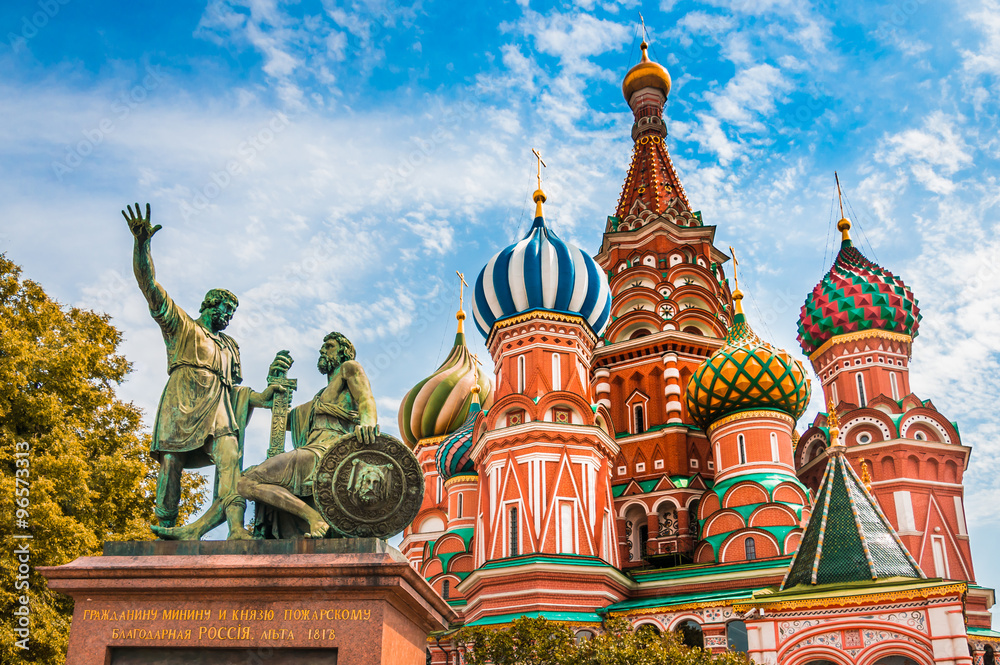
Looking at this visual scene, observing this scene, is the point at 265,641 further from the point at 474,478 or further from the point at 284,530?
the point at 474,478

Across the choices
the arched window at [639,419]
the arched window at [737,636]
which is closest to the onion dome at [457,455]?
the arched window at [639,419]

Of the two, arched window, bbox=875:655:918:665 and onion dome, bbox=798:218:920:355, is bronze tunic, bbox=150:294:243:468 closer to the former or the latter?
arched window, bbox=875:655:918:665

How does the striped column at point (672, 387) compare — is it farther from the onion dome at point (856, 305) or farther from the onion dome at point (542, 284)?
the onion dome at point (856, 305)

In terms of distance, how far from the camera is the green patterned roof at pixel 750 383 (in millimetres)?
26672

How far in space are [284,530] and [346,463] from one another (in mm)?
930

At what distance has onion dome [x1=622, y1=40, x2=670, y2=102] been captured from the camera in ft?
131

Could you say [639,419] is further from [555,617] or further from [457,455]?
[555,617]

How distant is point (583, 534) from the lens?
→ 2430 centimetres

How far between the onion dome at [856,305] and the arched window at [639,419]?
6578 mm

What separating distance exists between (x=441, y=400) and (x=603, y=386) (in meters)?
8.99

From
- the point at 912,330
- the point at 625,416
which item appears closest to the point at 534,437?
the point at 625,416

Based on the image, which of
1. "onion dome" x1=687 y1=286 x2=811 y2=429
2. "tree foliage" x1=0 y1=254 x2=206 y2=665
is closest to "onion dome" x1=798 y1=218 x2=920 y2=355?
"onion dome" x1=687 y1=286 x2=811 y2=429

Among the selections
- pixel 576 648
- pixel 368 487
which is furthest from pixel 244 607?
pixel 576 648

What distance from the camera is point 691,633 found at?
2172 centimetres
